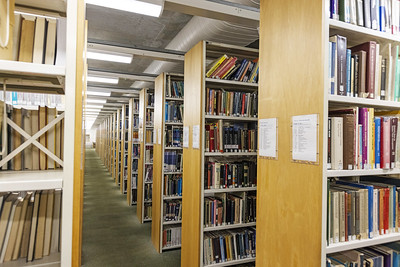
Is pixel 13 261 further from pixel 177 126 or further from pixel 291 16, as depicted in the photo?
pixel 177 126

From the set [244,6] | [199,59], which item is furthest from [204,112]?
[244,6]

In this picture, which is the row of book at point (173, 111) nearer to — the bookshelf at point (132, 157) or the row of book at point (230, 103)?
the row of book at point (230, 103)

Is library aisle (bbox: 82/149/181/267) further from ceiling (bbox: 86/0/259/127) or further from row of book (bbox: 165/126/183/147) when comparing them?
ceiling (bbox: 86/0/259/127)

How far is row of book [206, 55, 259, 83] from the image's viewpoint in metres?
2.73

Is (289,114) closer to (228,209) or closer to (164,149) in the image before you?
(228,209)

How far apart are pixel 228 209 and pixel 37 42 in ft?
7.52

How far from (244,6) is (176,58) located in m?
1.58

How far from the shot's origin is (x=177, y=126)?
13.8ft

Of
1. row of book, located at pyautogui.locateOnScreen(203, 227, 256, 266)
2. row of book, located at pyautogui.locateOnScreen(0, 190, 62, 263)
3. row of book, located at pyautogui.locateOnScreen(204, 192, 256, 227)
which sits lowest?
row of book, located at pyautogui.locateOnScreen(203, 227, 256, 266)

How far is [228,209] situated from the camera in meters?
2.77

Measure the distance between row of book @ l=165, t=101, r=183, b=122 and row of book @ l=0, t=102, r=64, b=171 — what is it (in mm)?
2611

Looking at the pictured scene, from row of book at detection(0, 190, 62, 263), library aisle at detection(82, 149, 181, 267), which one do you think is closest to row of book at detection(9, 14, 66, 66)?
row of book at detection(0, 190, 62, 263)

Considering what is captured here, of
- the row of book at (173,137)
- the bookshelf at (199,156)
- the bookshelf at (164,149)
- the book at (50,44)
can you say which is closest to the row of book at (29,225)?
the book at (50,44)

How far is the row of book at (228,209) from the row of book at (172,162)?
1264mm
